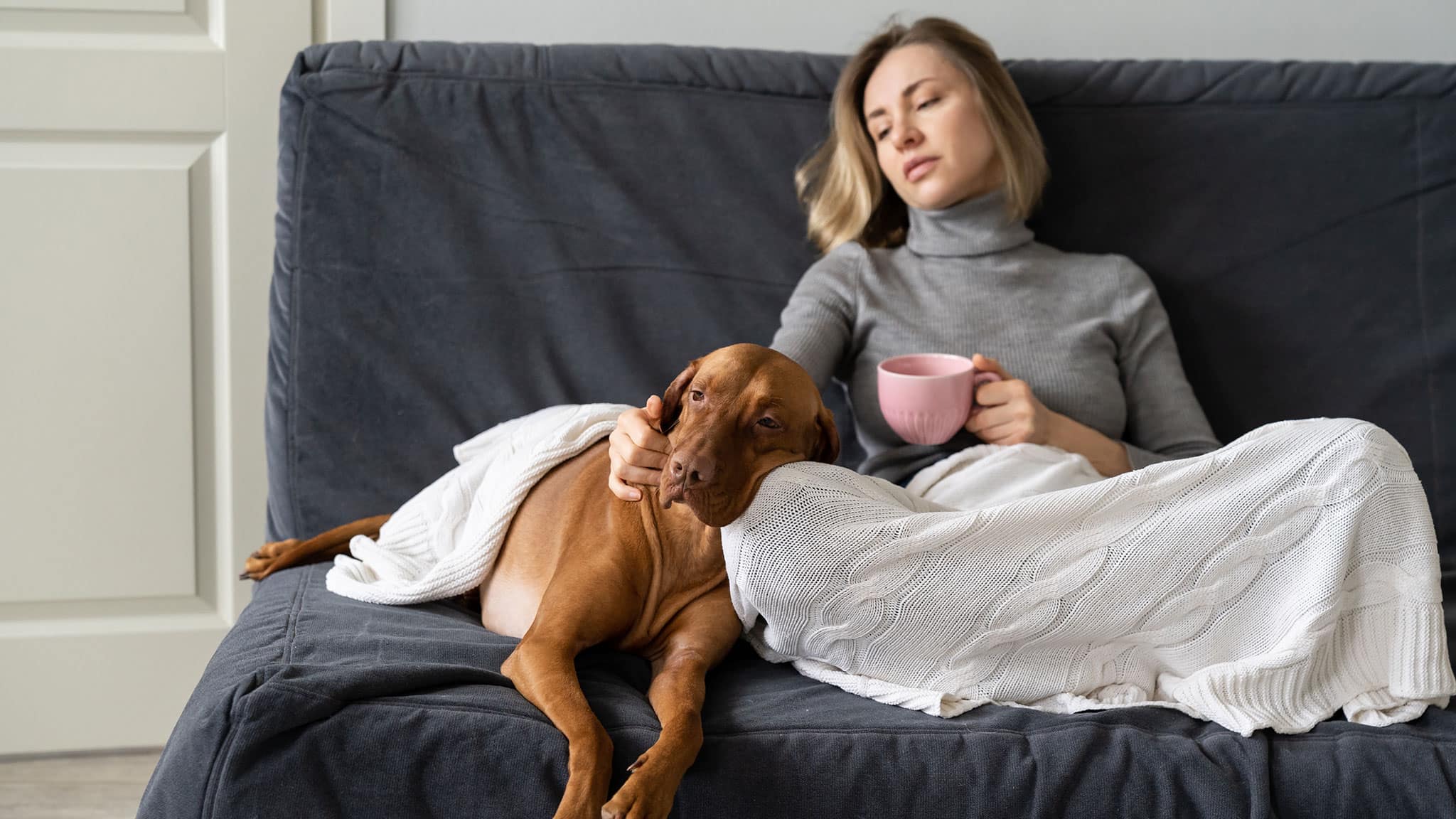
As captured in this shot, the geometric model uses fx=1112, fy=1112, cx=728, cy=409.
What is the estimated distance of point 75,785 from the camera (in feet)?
6.16

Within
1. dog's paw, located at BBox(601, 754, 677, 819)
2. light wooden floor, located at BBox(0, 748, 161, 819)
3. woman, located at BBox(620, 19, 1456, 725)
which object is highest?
woman, located at BBox(620, 19, 1456, 725)

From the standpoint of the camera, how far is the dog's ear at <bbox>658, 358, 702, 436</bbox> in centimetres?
119

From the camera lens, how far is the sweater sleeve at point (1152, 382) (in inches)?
63.0

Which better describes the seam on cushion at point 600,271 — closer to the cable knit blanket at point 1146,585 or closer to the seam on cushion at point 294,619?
the seam on cushion at point 294,619

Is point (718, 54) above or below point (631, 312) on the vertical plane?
above

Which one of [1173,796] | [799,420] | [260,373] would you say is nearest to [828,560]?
[799,420]

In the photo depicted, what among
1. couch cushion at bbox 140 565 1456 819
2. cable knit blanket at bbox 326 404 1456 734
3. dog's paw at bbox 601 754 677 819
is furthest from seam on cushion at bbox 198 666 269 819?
cable knit blanket at bbox 326 404 1456 734

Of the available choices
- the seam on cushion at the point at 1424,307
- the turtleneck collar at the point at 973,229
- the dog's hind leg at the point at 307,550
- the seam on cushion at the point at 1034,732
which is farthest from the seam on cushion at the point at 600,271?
the seam on cushion at the point at 1424,307

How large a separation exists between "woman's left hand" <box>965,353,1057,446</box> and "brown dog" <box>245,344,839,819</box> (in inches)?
10.7

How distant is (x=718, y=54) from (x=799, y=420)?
0.86 meters

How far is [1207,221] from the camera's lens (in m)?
1.80

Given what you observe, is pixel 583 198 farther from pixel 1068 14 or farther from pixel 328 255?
pixel 1068 14

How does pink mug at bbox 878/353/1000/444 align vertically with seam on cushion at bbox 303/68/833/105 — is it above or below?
below

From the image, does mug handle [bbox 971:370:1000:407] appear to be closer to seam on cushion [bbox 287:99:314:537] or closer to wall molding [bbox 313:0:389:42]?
seam on cushion [bbox 287:99:314:537]
